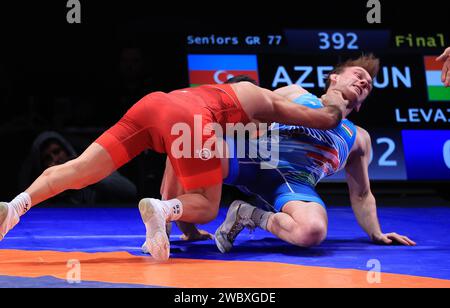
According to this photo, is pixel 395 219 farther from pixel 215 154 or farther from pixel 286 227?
pixel 215 154

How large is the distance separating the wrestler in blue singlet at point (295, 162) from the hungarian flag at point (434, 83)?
2415 millimetres

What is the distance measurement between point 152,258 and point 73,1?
3427mm

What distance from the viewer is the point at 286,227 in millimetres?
3191

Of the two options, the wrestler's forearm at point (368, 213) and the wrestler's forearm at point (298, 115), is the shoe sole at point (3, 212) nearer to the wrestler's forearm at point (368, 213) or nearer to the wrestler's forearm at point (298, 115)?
the wrestler's forearm at point (298, 115)

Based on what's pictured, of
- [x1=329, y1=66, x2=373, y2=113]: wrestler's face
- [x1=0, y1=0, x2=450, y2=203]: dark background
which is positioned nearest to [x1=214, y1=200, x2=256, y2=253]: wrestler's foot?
[x1=329, y1=66, x2=373, y2=113]: wrestler's face

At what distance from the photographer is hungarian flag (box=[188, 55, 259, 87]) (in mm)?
5723

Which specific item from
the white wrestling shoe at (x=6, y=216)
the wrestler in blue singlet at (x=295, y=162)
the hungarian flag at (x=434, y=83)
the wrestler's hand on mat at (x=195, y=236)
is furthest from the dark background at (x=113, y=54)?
the white wrestling shoe at (x=6, y=216)

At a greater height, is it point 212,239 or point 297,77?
point 297,77

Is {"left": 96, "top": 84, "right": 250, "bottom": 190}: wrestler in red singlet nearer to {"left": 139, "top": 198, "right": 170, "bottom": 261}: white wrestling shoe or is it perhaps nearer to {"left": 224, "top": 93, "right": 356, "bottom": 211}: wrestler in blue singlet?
{"left": 139, "top": 198, "right": 170, "bottom": 261}: white wrestling shoe

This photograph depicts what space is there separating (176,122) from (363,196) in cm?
108

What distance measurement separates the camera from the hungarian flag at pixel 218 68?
18.8 ft

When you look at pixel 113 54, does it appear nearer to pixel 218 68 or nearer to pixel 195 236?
pixel 218 68

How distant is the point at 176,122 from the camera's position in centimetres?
303
